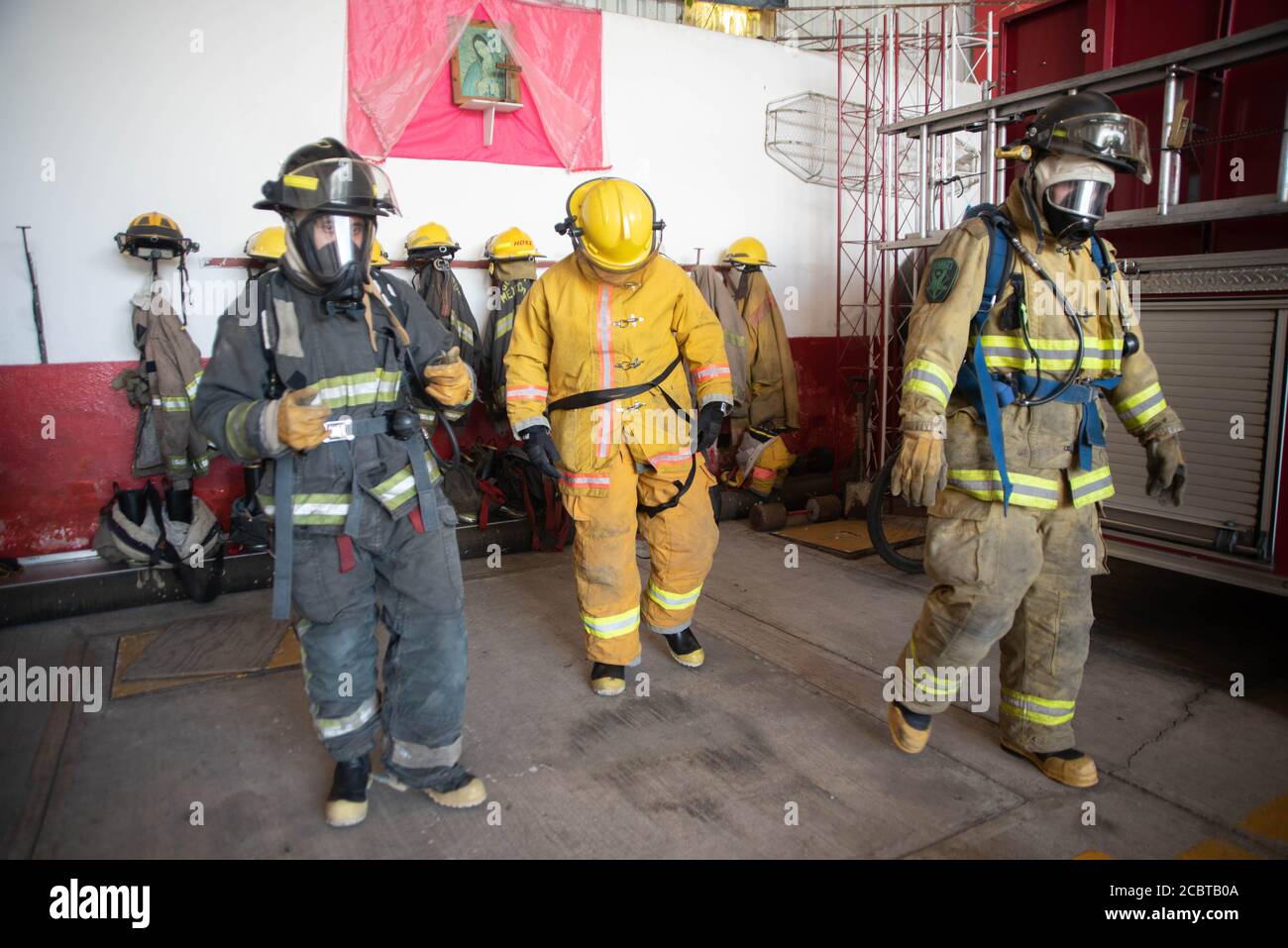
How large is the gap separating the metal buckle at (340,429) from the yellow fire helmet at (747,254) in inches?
204

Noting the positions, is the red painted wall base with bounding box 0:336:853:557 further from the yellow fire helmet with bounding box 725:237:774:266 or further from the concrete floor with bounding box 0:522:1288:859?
the yellow fire helmet with bounding box 725:237:774:266

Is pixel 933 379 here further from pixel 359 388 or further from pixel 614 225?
pixel 359 388

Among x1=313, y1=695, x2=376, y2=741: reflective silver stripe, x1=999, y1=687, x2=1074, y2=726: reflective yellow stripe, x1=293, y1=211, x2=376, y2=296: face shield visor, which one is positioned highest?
x1=293, y1=211, x2=376, y2=296: face shield visor

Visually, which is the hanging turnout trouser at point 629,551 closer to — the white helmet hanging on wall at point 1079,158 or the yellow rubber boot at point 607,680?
the yellow rubber boot at point 607,680

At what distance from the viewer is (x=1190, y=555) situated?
3.81m

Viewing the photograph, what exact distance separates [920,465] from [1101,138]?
3.85ft

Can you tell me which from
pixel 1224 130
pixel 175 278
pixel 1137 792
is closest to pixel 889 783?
pixel 1137 792

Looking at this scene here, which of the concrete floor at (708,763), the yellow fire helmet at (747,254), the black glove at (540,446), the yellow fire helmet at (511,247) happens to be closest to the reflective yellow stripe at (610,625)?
the concrete floor at (708,763)

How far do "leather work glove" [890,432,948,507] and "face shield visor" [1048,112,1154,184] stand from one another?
101 centimetres

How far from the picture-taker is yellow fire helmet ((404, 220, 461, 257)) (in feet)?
19.9

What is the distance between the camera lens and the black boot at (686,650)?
13.1 ft

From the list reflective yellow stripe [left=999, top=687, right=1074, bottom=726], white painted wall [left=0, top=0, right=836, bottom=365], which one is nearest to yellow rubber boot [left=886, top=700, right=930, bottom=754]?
reflective yellow stripe [left=999, top=687, right=1074, bottom=726]

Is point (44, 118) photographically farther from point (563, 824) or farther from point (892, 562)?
point (892, 562)

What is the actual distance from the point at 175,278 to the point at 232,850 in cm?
426
